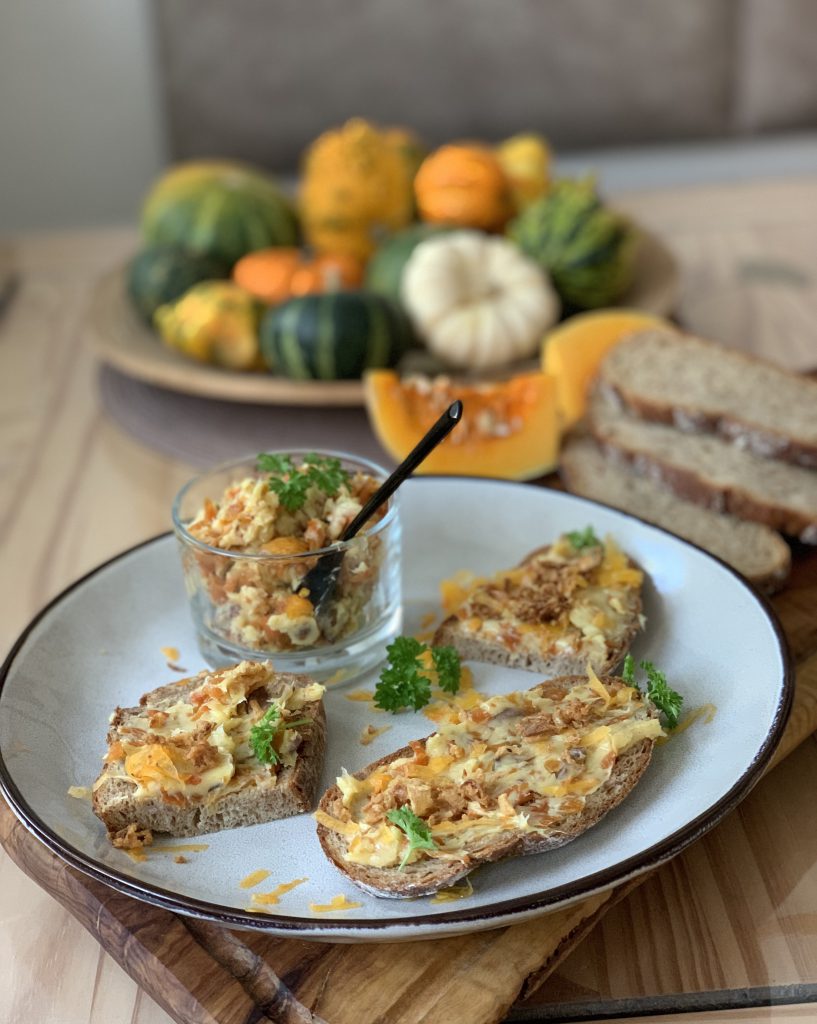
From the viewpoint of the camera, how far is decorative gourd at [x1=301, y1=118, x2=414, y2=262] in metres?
3.12

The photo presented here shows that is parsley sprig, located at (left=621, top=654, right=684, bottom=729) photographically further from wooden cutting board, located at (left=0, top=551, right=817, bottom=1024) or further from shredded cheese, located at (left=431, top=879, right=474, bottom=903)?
shredded cheese, located at (left=431, top=879, right=474, bottom=903)

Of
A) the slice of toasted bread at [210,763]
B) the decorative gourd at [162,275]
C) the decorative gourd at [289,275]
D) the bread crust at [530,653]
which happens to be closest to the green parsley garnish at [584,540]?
the bread crust at [530,653]

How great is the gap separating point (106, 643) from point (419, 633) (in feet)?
1.53

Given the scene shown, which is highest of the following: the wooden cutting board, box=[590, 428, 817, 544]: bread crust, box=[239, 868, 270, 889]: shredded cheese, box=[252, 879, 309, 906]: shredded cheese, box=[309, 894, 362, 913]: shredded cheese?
box=[309, 894, 362, 913]: shredded cheese

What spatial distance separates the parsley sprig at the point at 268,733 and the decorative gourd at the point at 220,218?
190cm

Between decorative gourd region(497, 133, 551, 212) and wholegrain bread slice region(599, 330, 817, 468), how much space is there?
825 millimetres

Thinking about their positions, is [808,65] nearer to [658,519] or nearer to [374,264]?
[374,264]

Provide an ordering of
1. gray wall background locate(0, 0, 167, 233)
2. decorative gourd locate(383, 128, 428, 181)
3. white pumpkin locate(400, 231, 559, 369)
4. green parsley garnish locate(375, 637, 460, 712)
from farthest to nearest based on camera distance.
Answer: gray wall background locate(0, 0, 167, 233) → decorative gourd locate(383, 128, 428, 181) → white pumpkin locate(400, 231, 559, 369) → green parsley garnish locate(375, 637, 460, 712)

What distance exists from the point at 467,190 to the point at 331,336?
76cm

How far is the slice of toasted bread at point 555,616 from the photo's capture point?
64.2 inches

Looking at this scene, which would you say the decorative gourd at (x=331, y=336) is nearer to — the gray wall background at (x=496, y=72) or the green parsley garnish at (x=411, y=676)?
the green parsley garnish at (x=411, y=676)

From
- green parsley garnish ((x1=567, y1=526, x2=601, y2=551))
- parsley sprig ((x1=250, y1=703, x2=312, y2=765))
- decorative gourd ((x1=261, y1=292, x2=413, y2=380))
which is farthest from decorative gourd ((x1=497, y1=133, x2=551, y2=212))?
parsley sprig ((x1=250, y1=703, x2=312, y2=765))

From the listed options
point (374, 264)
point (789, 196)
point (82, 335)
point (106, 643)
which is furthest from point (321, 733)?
point (789, 196)

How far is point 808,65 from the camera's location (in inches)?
179
